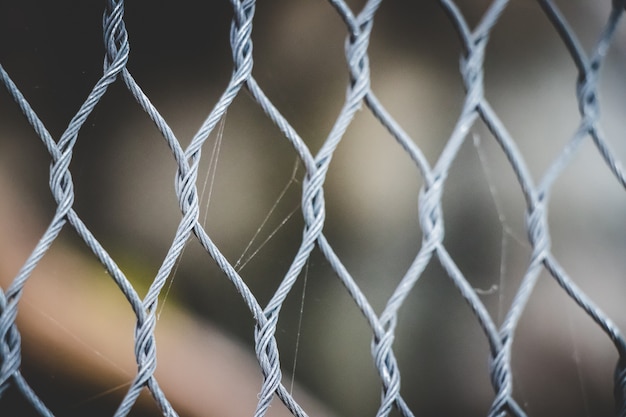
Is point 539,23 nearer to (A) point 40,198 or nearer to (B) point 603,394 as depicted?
(B) point 603,394

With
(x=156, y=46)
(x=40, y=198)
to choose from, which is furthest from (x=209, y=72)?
(x=40, y=198)

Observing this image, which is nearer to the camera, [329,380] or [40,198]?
[40,198]

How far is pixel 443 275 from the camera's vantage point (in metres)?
1.08

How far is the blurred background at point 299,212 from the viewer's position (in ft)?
3.02

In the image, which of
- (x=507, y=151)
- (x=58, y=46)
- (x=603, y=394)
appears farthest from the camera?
(x=603, y=394)

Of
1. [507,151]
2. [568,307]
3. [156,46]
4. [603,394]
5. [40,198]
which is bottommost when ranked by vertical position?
[603,394]

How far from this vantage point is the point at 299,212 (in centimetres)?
108

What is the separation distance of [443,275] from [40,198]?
3.08 feet

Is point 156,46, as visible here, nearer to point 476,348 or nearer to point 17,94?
point 17,94

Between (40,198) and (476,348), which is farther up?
(40,198)

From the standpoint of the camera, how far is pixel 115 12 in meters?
0.34

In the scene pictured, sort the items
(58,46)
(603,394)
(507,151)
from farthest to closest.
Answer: (603,394) → (58,46) → (507,151)

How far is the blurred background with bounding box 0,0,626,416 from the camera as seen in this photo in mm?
920

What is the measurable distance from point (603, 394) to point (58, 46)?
4.59 feet
